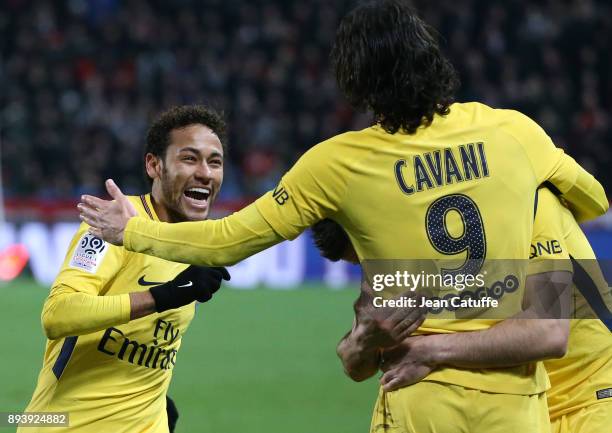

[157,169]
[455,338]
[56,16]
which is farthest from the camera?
[56,16]

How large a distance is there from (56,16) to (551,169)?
19.9 meters

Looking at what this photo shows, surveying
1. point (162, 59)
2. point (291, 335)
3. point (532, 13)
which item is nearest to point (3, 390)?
point (291, 335)

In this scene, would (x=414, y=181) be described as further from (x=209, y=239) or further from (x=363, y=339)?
(x=209, y=239)

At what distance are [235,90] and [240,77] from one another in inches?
13.4

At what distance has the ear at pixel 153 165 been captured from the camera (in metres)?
4.88

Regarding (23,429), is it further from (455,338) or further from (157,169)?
(455,338)

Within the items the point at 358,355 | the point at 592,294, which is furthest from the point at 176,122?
the point at 592,294

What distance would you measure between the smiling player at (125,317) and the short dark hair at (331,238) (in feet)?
1.96

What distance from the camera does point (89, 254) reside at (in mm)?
4156

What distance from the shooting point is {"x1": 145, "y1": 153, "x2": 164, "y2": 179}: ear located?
4883mm

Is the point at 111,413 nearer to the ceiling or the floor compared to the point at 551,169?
nearer to the floor

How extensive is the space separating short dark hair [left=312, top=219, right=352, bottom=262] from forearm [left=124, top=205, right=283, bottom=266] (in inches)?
11.8

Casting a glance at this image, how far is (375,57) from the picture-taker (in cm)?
328

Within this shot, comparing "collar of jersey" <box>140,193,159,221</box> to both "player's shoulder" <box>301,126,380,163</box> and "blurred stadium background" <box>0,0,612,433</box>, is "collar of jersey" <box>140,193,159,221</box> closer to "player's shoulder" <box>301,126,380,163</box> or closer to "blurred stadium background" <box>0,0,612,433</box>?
"player's shoulder" <box>301,126,380,163</box>
